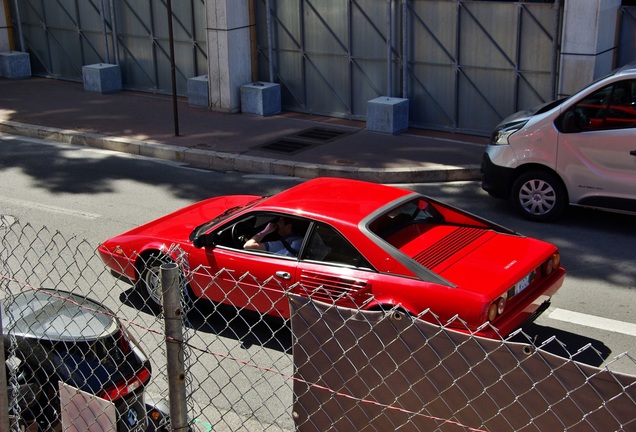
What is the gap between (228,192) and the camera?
43.2 ft

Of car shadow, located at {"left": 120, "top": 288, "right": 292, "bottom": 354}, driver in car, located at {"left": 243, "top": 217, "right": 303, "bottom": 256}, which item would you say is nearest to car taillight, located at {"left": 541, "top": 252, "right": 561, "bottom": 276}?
driver in car, located at {"left": 243, "top": 217, "right": 303, "bottom": 256}

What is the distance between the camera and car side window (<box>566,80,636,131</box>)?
1059 centimetres

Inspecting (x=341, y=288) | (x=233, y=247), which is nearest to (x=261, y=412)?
(x=341, y=288)

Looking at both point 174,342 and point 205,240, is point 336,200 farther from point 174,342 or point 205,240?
point 174,342

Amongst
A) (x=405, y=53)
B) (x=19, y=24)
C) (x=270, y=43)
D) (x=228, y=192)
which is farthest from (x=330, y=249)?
(x=19, y=24)

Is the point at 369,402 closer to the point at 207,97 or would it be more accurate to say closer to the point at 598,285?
the point at 598,285

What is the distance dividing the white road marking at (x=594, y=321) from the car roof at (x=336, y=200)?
6.57ft

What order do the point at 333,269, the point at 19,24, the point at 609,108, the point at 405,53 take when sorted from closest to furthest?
the point at 333,269 < the point at 609,108 < the point at 405,53 < the point at 19,24

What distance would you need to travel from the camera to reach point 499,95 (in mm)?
15570

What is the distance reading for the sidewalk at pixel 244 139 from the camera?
14.0 m

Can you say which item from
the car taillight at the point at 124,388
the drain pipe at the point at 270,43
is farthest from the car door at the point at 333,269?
the drain pipe at the point at 270,43

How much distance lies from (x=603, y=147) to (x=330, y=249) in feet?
15.3

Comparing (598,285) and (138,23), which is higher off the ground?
(138,23)

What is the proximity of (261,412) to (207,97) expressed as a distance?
39.3 feet
